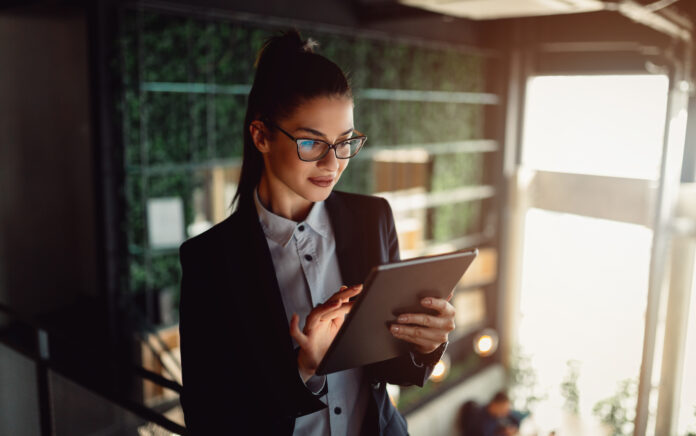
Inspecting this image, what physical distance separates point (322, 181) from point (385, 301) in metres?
0.29

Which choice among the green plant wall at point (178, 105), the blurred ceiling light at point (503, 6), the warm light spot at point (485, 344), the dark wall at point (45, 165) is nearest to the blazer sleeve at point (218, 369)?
the green plant wall at point (178, 105)

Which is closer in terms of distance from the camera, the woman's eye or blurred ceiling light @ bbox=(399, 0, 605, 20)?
the woman's eye

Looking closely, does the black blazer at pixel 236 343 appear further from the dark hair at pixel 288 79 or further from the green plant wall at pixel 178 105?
the green plant wall at pixel 178 105

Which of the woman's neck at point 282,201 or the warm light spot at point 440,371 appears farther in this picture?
the warm light spot at point 440,371

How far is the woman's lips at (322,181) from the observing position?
115cm

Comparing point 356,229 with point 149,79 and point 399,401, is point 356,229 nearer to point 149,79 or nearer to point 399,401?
point 149,79

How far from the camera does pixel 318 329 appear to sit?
3.51ft

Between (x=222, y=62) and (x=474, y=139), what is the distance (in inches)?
166

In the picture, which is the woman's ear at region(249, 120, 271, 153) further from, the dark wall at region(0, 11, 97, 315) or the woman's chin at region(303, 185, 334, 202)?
the dark wall at region(0, 11, 97, 315)

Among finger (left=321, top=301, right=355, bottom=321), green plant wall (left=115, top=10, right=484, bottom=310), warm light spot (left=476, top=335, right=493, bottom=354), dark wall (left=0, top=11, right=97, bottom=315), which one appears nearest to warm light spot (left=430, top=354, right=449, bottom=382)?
warm light spot (left=476, top=335, right=493, bottom=354)

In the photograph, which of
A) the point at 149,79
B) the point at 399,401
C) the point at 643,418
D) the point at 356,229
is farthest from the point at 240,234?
the point at 399,401

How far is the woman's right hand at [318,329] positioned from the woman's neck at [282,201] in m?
0.27

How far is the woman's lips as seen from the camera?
3.78ft

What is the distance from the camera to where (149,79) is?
4.14 metres
